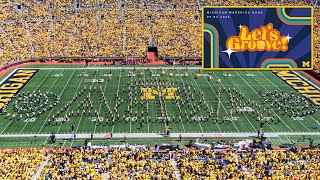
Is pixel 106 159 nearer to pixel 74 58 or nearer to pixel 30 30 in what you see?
pixel 74 58

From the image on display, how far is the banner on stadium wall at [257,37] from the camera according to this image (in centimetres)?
2406

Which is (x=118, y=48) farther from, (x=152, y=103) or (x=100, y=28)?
(x=152, y=103)

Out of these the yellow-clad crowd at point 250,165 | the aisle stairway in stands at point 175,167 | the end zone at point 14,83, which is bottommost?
the aisle stairway in stands at point 175,167

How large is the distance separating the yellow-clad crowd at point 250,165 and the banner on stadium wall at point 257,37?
28.5ft

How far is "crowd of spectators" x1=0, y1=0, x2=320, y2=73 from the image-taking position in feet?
245

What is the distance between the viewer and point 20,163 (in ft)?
106

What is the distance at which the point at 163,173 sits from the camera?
30.6m

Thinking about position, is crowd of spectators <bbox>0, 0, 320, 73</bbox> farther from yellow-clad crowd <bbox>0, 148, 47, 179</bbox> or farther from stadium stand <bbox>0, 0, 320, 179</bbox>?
yellow-clad crowd <bbox>0, 148, 47, 179</bbox>

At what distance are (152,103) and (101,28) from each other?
36198 millimetres

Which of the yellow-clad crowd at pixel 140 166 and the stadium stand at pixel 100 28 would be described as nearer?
the yellow-clad crowd at pixel 140 166

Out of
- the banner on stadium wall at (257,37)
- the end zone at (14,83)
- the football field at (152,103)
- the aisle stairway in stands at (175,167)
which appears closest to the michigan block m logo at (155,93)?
the football field at (152,103)

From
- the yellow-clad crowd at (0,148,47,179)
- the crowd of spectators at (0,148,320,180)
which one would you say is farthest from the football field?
the crowd of spectators at (0,148,320,180)

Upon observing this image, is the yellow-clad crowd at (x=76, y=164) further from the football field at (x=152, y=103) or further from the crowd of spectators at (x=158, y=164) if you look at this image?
the football field at (x=152, y=103)

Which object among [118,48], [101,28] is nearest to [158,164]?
[118,48]
